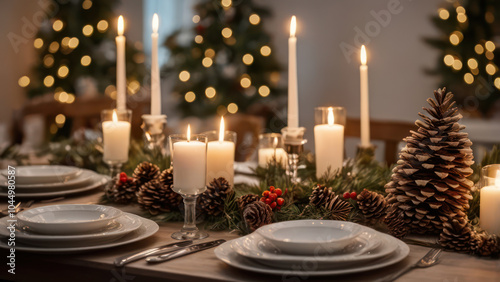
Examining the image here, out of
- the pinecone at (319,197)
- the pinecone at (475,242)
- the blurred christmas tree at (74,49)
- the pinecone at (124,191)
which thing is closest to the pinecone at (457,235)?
the pinecone at (475,242)

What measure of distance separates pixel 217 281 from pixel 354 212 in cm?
37

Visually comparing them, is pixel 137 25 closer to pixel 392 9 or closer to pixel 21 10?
pixel 21 10

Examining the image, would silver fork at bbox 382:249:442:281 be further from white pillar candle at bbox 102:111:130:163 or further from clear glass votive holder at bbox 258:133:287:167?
white pillar candle at bbox 102:111:130:163

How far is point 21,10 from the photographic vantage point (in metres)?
4.62

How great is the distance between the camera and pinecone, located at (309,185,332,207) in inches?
43.8

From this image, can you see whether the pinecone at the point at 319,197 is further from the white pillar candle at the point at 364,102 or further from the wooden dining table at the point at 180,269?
the white pillar candle at the point at 364,102

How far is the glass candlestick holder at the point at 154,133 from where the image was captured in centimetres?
153

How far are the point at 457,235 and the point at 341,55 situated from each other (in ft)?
12.8

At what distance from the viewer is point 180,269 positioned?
89 cm

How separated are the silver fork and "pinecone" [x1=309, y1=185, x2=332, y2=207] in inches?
9.0

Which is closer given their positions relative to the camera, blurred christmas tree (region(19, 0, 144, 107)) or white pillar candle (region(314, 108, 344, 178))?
white pillar candle (region(314, 108, 344, 178))

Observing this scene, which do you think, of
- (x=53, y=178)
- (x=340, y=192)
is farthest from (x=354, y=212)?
(x=53, y=178)

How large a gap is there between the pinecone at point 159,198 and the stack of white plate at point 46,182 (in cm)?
29

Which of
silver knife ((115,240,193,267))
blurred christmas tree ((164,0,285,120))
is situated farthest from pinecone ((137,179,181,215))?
blurred christmas tree ((164,0,285,120))
